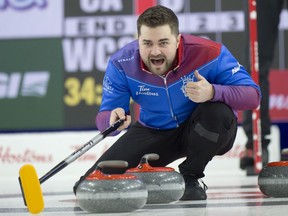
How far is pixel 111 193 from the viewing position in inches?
94.6

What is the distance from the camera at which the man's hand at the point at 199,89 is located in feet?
9.14

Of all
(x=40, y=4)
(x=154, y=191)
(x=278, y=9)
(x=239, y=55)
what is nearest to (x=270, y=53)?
(x=278, y=9)

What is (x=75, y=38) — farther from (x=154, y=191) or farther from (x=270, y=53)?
(x=154, y=191)

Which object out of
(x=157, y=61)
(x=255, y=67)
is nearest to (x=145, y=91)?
(x=157, y=61)

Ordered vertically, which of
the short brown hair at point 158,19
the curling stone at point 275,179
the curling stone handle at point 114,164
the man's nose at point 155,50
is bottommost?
the curling stone at point 275,179

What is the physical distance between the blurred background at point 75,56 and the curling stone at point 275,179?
9.15 ft

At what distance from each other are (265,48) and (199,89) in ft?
7.05

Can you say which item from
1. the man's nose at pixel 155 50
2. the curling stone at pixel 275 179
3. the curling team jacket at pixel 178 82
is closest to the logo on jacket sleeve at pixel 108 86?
the curling team jacket at pixel 178 82

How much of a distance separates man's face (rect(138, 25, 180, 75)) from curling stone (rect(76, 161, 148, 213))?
562 mm

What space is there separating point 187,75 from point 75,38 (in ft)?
9.13

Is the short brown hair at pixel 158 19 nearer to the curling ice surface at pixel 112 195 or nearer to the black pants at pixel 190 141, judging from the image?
the black pants at pixel 190 141

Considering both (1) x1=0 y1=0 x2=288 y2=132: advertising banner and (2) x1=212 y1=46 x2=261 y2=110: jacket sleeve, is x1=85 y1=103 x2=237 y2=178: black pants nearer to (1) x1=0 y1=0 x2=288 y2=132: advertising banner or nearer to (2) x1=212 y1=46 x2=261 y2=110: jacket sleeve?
(2) x1=212 y1=46 x2=261 y2=110: jacket sleeve

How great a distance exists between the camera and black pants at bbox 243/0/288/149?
4.77m

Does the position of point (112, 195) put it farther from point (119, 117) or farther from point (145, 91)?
point (145, 91)
